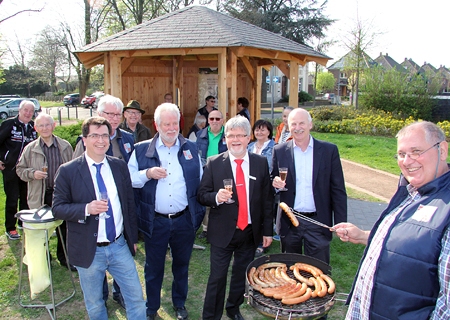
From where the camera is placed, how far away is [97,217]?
3186 mm

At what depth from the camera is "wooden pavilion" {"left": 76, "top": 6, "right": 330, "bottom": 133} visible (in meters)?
7.76

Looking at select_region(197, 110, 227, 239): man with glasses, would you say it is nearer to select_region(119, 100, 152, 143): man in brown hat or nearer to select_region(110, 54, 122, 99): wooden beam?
select_region(119, 100, 152, 143): man in brown hat

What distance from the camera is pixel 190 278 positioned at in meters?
5.10

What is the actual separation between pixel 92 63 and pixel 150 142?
6631mm

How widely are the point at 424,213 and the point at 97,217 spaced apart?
2.44 m

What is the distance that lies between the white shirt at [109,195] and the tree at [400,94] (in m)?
21.6

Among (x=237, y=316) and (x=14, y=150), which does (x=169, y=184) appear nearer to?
(x=237, y=316)

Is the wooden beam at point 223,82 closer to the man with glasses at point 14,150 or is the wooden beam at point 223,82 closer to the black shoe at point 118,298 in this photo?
the man with glasses at point 14,150

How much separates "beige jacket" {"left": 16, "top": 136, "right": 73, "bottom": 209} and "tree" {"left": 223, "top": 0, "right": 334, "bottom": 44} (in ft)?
108

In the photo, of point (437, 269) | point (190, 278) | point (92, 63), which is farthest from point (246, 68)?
point (437, 269)

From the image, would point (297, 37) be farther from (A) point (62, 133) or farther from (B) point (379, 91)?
(A) point (62, 133)

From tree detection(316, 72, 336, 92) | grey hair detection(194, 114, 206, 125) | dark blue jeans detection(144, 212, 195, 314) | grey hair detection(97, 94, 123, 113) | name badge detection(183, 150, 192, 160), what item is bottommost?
dark blue jeans detection(144, 212, 195, 314)

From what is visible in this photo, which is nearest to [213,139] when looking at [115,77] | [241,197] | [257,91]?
[241,197]

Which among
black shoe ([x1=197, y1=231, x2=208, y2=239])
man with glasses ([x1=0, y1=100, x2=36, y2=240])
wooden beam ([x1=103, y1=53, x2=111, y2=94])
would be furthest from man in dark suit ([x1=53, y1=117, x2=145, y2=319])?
wooden beam ([x1=103, y1=53, x2=111, y2=94])
